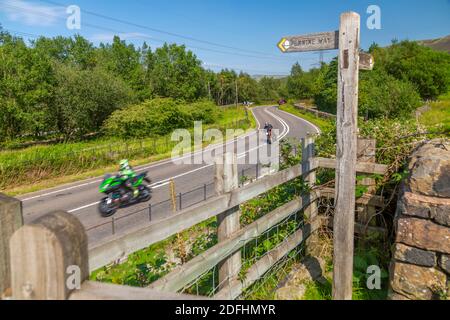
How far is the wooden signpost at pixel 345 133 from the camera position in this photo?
3457mm

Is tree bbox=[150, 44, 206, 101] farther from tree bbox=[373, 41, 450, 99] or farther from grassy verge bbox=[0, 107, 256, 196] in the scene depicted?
grassy verge bbox=[0, 107, 256, 196]

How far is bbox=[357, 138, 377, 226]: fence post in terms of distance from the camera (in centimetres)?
493

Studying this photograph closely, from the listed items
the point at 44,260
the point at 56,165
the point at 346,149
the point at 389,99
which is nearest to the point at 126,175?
the point at 56,165

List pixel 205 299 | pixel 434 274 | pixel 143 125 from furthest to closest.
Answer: pixel 143 125 → pixel 434 274 → pixel 205 299

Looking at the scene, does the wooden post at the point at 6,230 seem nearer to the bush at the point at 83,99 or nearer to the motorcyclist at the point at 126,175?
the motorcyclist at the point at 126,175

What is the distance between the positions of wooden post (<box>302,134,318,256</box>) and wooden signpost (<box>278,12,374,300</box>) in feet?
3.51

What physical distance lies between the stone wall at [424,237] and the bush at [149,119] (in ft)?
96.9

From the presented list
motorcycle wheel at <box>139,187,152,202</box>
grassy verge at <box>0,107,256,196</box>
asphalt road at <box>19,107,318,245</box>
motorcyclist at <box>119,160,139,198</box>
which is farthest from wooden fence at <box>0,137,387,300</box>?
grassy verge at <box>0,107,256,196</box>

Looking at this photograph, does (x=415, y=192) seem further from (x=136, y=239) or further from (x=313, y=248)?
(x=136, y=239)

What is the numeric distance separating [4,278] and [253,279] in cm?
250

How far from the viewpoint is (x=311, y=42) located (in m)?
3.82

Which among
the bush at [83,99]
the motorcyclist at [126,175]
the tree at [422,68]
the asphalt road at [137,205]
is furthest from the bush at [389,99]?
the bush at [83,99]

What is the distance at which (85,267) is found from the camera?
1.41 metres
